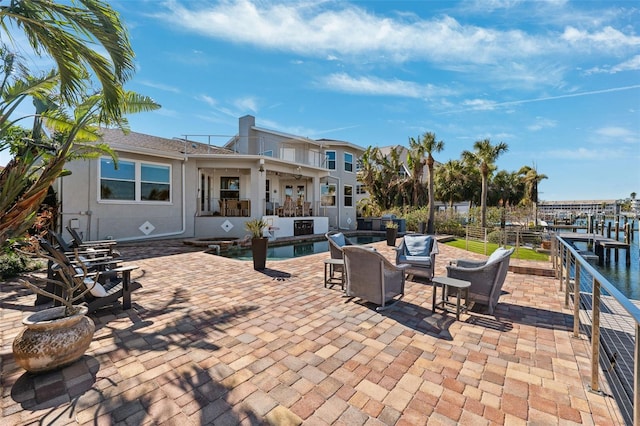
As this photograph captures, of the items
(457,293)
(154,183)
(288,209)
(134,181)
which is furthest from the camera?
(288,209)

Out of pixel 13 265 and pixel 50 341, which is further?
pixel 13 265

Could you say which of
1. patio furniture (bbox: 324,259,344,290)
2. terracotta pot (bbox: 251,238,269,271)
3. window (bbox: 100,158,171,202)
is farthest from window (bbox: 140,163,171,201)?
patio furniture (bbox: 324,259,344,290)

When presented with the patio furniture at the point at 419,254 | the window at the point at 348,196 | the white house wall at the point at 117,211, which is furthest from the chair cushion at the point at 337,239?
the window at the point at 348,196

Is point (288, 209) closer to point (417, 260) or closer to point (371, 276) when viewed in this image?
point (417, 260)

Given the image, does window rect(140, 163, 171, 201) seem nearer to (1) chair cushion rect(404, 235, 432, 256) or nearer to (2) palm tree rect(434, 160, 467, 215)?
(1) chair cushion rect(404, 235, 432, 256)

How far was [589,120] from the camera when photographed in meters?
14.1

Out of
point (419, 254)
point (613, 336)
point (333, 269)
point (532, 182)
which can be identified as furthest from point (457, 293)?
point (532, 182)

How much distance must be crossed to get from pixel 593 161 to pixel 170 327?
35.7m

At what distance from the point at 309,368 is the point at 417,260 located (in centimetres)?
450

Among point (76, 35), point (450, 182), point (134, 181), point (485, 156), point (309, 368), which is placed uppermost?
point (485, 156)

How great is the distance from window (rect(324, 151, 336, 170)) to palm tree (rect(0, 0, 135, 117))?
18.2 meters

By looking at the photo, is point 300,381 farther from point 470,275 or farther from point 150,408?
point 470,275

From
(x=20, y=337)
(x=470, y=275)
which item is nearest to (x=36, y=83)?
(x=20, y=337)

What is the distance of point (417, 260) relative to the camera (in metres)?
6.76
